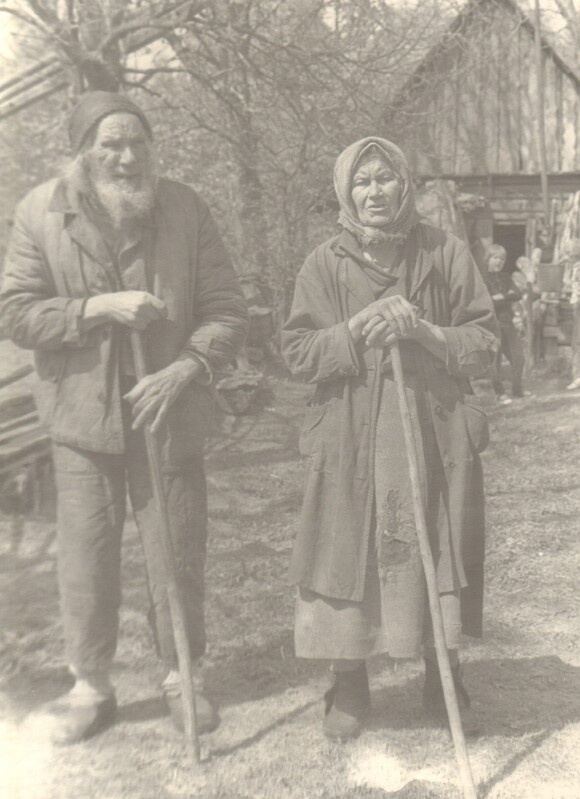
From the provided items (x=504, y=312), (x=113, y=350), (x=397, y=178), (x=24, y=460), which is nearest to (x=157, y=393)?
(x=113, y=350)

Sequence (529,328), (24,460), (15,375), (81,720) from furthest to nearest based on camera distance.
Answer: (529,328), (24,460), (15,375), (81,720)

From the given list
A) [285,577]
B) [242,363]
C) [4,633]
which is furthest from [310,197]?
[4,633]

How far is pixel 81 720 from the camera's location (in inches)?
108

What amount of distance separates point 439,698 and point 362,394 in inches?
43.1

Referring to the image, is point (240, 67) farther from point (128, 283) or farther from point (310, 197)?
point (128, 283)

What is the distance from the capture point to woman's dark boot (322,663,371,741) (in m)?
2.81

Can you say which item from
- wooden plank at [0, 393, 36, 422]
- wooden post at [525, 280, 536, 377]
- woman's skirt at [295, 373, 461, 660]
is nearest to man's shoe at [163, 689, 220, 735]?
woman's skirt at [295, 373, 461, 660]

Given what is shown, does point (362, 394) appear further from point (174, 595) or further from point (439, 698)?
point (439, 698)

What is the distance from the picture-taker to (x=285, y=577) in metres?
4.49

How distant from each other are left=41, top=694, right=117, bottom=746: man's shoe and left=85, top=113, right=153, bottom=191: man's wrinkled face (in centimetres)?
164

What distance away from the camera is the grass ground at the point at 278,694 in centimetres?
257

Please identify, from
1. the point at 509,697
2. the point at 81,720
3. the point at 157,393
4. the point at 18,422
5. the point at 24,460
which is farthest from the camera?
the point at 18,422

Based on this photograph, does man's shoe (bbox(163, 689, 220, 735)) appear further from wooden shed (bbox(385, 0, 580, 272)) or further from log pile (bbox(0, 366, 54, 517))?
wooden shed (bbox(385, 0, 580, 272))

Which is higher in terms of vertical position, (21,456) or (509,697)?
(21,456)
